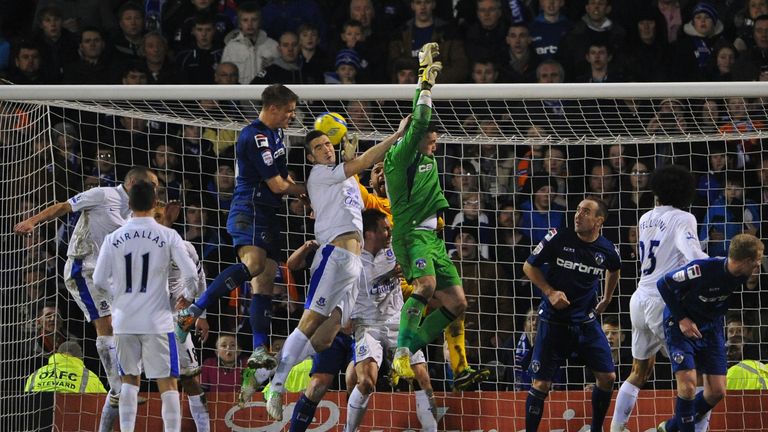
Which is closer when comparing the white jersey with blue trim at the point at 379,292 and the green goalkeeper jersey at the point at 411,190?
the green goalkeeper jersey at the point at 411,190

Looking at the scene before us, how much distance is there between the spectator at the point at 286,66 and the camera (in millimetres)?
14477

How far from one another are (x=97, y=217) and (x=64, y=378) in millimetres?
1473

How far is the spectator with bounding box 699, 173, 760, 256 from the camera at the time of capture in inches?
501

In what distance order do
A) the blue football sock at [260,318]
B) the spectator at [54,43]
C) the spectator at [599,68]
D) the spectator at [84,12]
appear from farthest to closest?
the spectator at [84,12] → the spectator at [54,43] → the spectator at [599,68] → the blue football sock at [260,318]

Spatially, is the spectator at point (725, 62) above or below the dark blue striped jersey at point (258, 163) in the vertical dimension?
above

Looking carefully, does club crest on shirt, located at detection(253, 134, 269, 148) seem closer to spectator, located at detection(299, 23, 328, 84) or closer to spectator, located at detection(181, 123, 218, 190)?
spectator, located at detection(181, 123, 218, 190)

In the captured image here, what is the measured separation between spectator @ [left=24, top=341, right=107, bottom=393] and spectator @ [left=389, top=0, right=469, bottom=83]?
468cm

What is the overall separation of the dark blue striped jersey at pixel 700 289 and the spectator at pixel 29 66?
7310 mm

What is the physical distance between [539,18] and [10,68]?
5589 mm

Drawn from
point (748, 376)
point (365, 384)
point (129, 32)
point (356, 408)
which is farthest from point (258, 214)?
point (129, 32)

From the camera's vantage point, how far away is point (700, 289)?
33.2 feet

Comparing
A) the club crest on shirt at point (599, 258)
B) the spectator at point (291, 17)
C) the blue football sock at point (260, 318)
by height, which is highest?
the spectator at point (291, 17)

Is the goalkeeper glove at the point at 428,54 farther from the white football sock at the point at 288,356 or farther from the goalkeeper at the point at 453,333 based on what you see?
the white football sock at the point at 288,356

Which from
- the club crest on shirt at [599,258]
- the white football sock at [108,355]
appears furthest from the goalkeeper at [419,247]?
the white football sock at [108,355]
